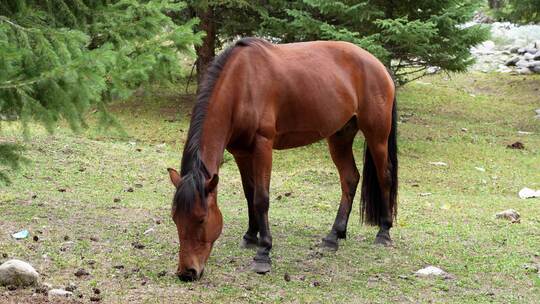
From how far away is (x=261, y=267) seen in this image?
18.0 ft

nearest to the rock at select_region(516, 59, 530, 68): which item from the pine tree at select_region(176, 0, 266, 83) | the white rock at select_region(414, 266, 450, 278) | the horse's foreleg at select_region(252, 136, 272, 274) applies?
the pine tree at select_region(176, 0, 266, 83)

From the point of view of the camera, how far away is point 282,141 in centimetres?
604

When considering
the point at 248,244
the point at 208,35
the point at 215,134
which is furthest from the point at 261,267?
the point at 208,35

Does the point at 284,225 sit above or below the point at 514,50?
above

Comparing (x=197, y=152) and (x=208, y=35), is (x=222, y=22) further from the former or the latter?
(x=197, y=152)

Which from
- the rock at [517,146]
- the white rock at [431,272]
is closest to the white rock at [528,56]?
the rock at [517,146]

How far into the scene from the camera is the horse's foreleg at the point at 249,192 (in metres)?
5.95

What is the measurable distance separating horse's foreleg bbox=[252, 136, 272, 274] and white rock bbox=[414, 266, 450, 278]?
1.24 meters

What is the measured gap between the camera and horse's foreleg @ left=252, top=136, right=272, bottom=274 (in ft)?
18.1

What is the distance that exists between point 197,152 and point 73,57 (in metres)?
1.19

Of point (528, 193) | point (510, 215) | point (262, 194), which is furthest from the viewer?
point (528, 193)

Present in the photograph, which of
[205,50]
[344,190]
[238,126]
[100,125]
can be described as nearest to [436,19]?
[205,50]

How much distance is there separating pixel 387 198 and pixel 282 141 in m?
1.40

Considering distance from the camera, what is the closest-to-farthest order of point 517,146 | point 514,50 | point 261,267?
1. point 261,267
2. point 517,146
3. point 514,50
